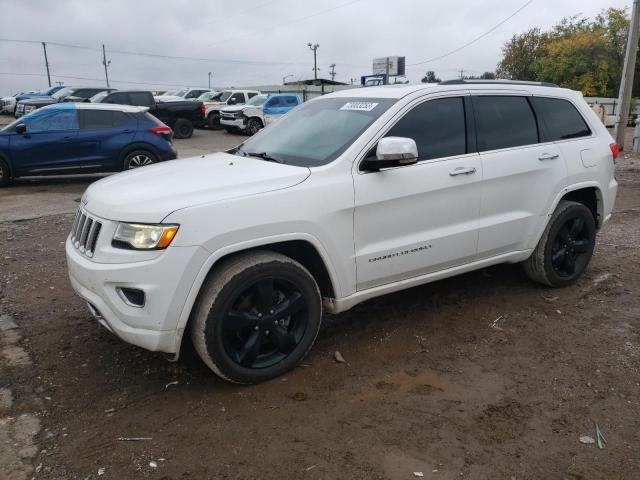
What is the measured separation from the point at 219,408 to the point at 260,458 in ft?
1.73

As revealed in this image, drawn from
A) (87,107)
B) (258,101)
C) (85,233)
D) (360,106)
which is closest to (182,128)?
(258,101)

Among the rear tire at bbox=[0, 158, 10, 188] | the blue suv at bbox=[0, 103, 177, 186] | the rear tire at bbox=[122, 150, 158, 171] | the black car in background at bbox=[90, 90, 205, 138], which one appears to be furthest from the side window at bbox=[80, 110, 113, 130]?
the black car in background at bbox=[90, 90, 205, 138]

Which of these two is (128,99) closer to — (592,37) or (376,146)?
(376,146)

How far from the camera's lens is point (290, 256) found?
3.53m

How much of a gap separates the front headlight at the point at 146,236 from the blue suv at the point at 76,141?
836 cm

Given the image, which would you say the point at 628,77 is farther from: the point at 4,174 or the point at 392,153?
the point at 4,174

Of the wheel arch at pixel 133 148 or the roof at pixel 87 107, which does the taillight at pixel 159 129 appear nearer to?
the wheel arch at pixel 133 148

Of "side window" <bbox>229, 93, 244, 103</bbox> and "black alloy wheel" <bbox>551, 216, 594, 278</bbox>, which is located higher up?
"side window" <bbox>229, 93, 244, 103</bbox>

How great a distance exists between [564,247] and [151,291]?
3631 mm

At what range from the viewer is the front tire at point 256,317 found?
119 inches

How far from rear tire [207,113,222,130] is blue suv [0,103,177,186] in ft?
47.8

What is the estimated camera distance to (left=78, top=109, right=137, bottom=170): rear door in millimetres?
10492

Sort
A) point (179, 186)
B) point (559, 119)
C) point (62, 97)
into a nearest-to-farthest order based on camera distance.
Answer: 1. point (179, 186)
2. point (559, 119)
3. point (62, 97)

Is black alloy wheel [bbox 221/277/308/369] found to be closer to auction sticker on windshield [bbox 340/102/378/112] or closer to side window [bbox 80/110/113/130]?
auction sticker on windshield [bbox 340/102/378/112]
